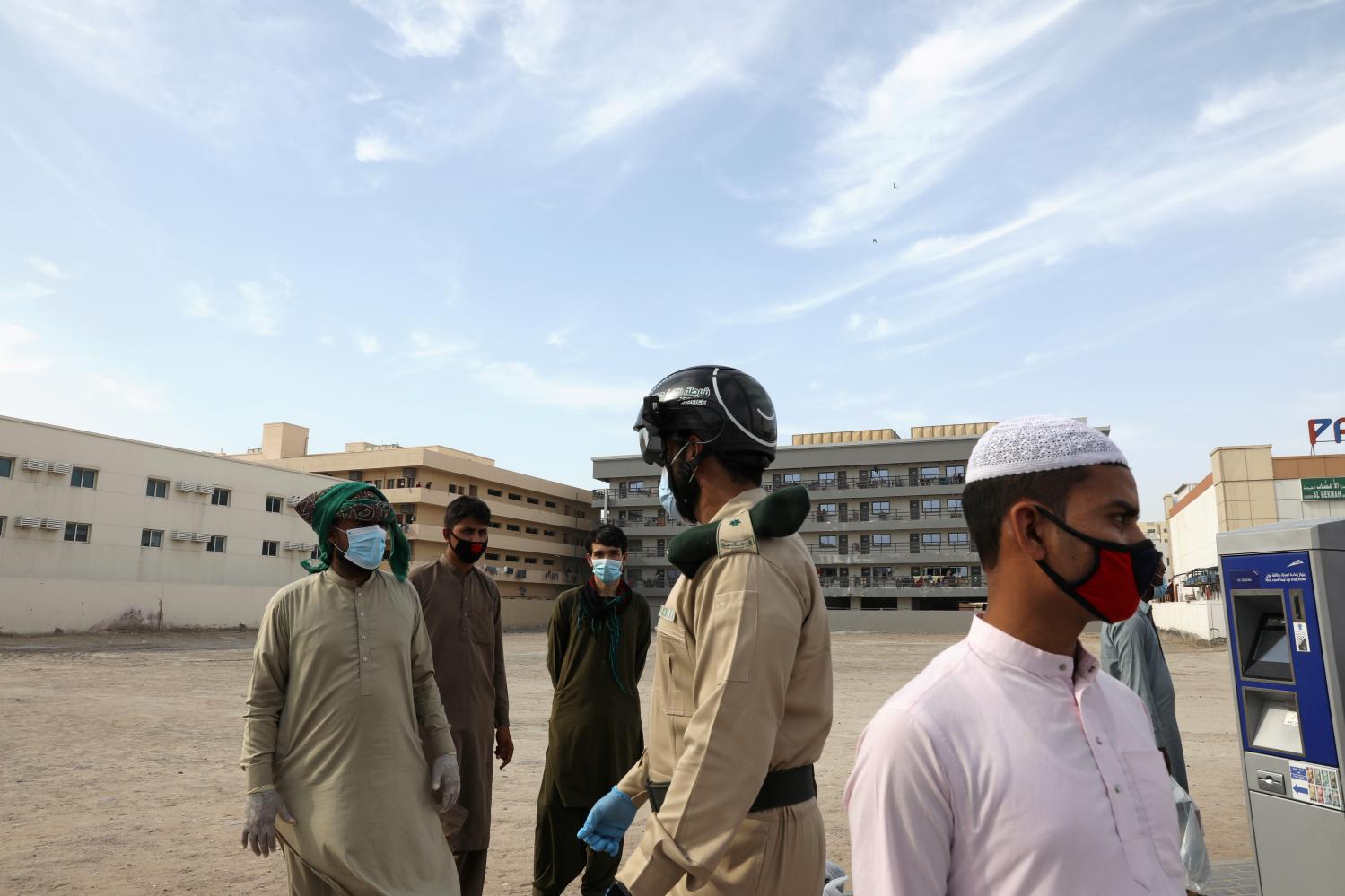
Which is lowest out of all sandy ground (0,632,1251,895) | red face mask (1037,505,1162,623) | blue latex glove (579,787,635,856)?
sandy ground (0,632,1251,895)

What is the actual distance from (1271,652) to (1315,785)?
59 centimetres

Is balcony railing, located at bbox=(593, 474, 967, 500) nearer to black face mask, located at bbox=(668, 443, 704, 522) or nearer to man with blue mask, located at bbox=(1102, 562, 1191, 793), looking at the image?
man with blue mask, located at bbox=(1102, 562, 1191, 793)

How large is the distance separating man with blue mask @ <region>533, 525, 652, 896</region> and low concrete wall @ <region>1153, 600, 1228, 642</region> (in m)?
32.9

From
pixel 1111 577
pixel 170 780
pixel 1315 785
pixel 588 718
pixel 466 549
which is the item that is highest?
pixel 466 549

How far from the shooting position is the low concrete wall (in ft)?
117

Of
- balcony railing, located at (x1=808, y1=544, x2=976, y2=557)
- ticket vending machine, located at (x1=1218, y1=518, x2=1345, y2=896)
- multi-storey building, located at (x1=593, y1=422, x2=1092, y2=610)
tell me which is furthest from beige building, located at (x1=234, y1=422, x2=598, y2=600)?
ticket vending machine, located at (x1=1218, y1=518, x2=1345, y2=896)

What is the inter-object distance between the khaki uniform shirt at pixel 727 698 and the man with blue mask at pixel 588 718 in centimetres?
274

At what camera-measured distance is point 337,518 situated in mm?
3695

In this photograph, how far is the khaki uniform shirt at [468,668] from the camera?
175 inches

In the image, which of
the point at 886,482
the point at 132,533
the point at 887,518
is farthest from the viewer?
the point at 886,482

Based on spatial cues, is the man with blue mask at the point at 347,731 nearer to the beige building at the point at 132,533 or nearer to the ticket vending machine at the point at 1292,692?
the ticket vending machine at the point at 1292,692

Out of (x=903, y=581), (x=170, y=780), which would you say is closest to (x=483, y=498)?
(x=903, y=581)

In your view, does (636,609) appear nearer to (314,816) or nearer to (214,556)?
(314,816)

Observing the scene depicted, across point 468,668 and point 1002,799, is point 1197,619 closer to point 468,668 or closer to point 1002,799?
point 468,668
